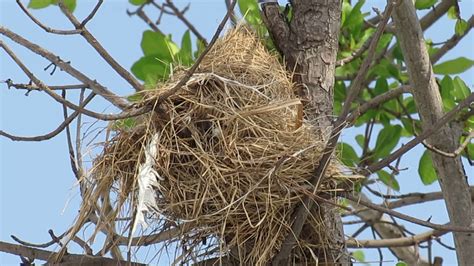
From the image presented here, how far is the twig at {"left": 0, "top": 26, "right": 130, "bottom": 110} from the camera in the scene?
7.03 ft

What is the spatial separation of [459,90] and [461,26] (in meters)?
0.32

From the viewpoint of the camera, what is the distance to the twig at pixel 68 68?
7.03 feet

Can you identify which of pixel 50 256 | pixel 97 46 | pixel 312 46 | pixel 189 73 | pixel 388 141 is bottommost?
pixel 50 256

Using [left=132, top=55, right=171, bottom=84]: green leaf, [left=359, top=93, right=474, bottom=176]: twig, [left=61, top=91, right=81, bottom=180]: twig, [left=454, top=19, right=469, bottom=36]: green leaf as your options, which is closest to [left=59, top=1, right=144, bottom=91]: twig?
[left=61, top=91, right=81, bottom=180]: twig

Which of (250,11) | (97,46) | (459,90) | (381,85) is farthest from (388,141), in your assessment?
(97,46)

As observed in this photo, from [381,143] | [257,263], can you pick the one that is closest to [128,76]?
[257,263]

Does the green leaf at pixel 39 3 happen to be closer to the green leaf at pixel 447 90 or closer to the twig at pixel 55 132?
the twig at pixel 55 132

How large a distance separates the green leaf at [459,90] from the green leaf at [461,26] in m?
0.28

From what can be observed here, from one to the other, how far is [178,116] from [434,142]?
0.84 m

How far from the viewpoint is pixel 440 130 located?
2521 millimetres

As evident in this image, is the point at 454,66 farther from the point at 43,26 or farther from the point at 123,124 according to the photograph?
the point at 43,26

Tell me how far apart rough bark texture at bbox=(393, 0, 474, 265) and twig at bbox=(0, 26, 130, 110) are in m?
0.86

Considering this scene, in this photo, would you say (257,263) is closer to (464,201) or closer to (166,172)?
(166,172)

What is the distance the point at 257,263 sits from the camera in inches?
78.7
